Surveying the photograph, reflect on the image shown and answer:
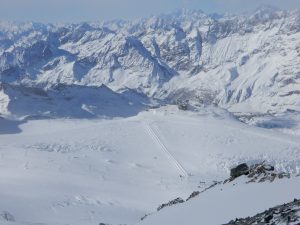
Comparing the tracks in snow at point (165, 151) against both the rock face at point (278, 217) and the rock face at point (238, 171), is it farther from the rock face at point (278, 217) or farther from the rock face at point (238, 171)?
the rock face at point (278, 217)

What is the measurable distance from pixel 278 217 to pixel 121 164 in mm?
58535

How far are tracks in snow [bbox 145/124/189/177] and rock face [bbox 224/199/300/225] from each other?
2018 inches

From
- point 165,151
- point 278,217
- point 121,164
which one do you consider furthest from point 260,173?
point 165,151

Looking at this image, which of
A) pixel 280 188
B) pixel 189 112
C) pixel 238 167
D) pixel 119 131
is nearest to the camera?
pixel 280 188

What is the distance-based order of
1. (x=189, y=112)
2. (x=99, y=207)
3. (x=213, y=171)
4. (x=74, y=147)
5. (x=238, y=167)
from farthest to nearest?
(x=189, y=112) → (x=74, y=147) → (x=213, y=171) → (x=99, y=207) → (x=238, y=167)

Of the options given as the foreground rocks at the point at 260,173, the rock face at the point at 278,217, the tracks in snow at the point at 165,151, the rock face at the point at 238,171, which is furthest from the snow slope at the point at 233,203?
the tracks in snow at the point at 165,151

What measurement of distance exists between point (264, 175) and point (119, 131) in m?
73.3

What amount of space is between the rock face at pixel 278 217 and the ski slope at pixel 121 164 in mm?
4341

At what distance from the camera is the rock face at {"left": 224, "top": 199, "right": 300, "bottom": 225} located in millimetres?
13669

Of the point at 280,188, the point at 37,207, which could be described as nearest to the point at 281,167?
the point at 37,207

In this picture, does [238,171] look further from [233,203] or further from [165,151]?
[165,151]

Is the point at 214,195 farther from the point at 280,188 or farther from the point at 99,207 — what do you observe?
the point at 99,207

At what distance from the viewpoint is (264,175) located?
75.8ft

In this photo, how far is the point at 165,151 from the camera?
8075 cm
